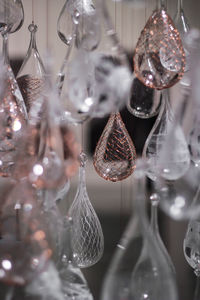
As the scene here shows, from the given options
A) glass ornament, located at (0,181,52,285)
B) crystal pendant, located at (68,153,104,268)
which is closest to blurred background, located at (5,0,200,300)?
crystal pendant, located at (68,153,104,268)

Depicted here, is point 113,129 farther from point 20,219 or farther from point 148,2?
point 148,2

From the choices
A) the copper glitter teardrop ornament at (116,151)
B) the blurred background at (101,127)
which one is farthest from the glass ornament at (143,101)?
the blurred background at (101,127)

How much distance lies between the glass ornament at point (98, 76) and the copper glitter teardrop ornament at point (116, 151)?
0.55ft

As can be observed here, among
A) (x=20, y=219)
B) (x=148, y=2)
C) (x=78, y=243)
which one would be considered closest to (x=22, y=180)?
(x=20, y=219)

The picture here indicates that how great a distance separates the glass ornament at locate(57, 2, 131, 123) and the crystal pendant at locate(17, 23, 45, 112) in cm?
20

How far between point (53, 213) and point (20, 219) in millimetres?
27

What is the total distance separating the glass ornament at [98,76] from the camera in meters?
0.36

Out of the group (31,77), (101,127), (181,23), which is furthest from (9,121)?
(101,127)

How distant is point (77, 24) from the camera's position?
431mm

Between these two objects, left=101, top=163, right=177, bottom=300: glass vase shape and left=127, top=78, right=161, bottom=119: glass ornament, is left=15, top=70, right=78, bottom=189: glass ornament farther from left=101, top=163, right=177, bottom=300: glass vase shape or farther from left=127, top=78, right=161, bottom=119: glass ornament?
left=127, top=78, right=161, bottom=119: glass ornament

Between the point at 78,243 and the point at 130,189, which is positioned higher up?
the point at 78,243

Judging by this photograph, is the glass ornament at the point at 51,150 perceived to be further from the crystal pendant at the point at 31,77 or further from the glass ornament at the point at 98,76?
the crystal pendant at the point at 31,77

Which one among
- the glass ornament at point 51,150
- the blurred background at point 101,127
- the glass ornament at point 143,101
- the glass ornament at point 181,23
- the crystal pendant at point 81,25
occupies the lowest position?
the blurred background at point 101,127

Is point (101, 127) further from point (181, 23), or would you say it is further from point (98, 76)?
point (98, 76)
